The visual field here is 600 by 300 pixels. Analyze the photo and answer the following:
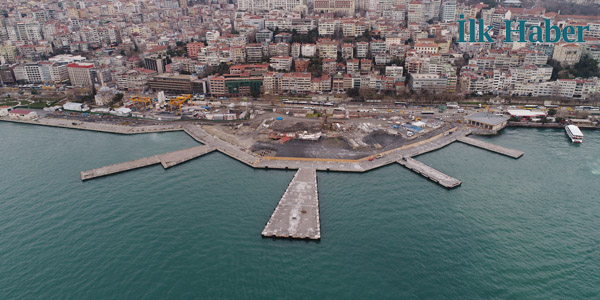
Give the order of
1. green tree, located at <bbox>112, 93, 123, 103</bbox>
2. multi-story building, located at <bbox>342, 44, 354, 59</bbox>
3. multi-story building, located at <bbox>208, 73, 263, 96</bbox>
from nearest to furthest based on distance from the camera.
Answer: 1. green tree, located at <bbox>112, 93, 123, 103</bbox>
2. multi-story building, located at <bbox>208, 73, 263, 96</bbox>
3. multi-story building, located at <bbox>342, 44, 354, 59</bbox>

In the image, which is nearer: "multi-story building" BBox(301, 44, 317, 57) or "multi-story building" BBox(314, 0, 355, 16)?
"multi-story building" BBox(301, 44, 317, 57)

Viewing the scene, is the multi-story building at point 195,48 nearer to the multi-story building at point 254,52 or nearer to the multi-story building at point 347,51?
the multi-story building at point 254,52

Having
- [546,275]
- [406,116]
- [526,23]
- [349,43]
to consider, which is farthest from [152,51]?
[526,23]

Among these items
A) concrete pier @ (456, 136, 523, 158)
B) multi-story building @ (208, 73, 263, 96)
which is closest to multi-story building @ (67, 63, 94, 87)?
multi-story building @ (208, 73, 263, 96)

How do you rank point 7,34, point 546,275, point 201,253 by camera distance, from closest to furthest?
point 546,275, point 201,253, point 7,34

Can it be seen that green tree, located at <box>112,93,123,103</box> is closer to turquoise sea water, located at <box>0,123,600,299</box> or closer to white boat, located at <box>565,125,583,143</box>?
turquoise sea water, located at <box>0,123,600,299</box>

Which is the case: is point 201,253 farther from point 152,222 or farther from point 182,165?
point 182,165

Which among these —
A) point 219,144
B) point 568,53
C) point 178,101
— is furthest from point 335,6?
point 219,144
